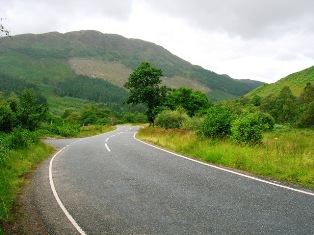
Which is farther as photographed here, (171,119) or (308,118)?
(308,118)

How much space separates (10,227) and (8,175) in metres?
5.53

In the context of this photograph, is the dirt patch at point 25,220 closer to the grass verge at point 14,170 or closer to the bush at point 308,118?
the grass verge at point 14,170

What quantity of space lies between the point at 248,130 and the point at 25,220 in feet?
34.9

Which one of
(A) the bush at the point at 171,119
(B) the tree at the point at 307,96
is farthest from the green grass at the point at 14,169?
(B) the tree at the point at 307,96

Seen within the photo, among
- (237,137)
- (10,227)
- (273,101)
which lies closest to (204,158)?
(237,137)

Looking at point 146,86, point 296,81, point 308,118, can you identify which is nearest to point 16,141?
A: point 146,86

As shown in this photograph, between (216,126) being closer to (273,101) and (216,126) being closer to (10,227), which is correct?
(10,227)

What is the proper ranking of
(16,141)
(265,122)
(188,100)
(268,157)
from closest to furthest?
(268,157) < (16,141) < (265,122) < (188,100)

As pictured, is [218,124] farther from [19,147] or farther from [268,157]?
[19,147]

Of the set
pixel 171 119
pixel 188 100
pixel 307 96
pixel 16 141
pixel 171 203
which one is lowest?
pixel 16 141

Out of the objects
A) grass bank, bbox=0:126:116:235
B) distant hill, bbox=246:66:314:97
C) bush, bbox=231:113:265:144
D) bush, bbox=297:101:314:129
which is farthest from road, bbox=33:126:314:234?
distant hill, bbox=246:66:314:97

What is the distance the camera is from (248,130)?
47.5ft

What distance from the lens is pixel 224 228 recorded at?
5922 millimetres

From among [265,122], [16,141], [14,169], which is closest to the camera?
[14,169]
